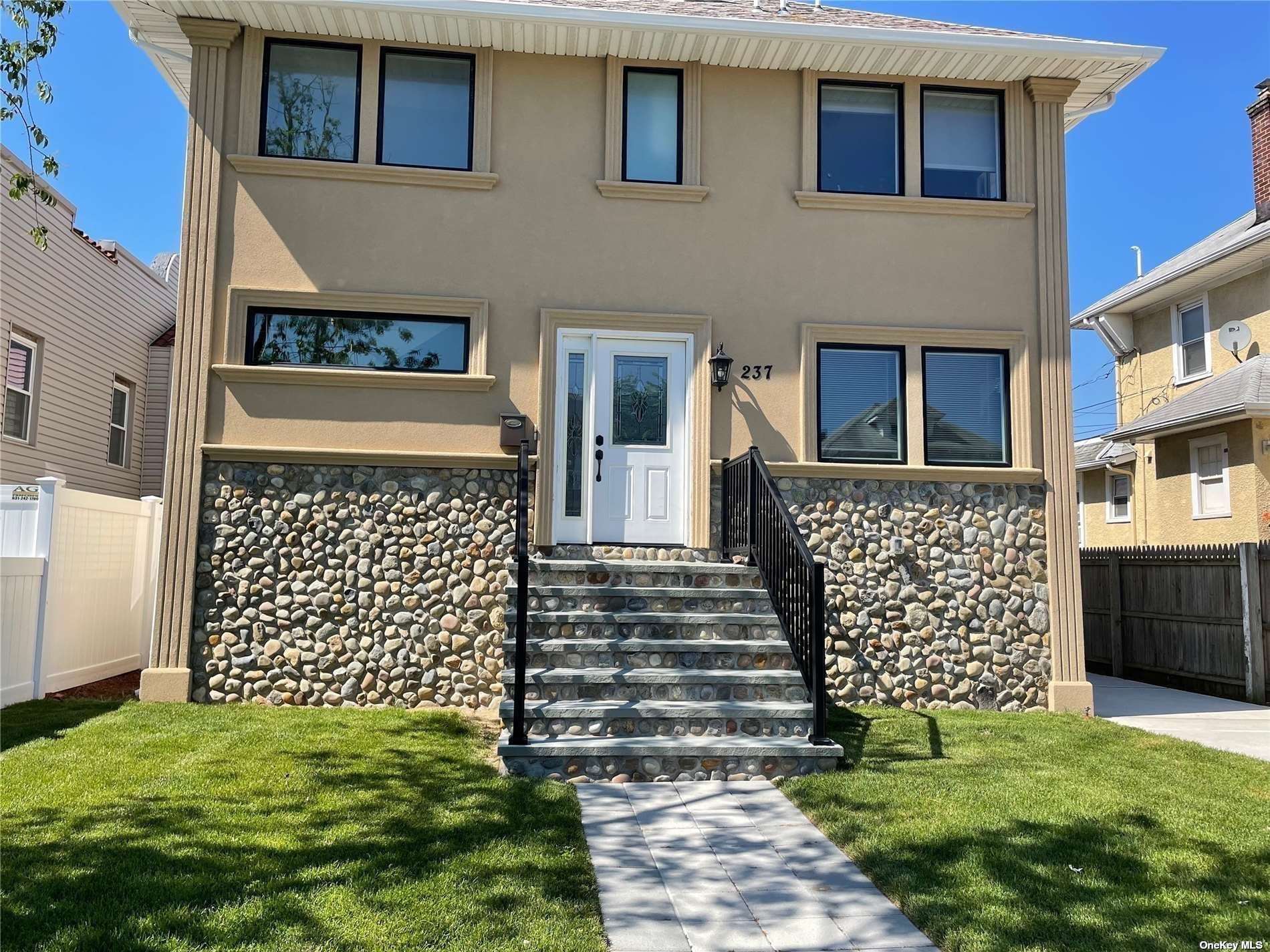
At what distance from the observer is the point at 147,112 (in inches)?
368

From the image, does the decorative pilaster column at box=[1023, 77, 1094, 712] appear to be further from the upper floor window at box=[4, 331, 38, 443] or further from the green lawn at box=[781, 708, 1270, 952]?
the upper floor window at box=[4, 331, 38, 443]

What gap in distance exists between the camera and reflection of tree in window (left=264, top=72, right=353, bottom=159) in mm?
7891

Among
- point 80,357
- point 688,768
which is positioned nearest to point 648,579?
point 688,768

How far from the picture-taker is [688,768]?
5480 mm

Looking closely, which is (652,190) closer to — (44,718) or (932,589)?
(932,589)

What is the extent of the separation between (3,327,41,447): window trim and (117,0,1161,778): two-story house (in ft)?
13.8

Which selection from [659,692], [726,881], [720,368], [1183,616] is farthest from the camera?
[1183,616]

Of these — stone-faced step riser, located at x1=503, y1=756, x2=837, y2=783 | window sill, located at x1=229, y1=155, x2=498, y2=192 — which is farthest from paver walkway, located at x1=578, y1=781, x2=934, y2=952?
window sill, located at x1=229, y1=155, x2=498, y2=192

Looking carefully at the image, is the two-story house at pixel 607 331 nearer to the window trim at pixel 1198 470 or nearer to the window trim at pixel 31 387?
the window trim at pixel 31 387

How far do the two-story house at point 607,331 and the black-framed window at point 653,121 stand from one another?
0.09ft

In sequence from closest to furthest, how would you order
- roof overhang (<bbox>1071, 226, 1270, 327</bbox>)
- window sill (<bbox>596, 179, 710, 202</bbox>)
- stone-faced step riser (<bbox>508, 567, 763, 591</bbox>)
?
stone-faced step riser (<bbox>508, 567, 763, 591</bbox>) < window sill (<bbox>596, 179, 710, 202</bbox>) < roof overhang (<bbox>1071, 226, 1270, 327</bbox>)

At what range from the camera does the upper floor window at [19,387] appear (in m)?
10.4

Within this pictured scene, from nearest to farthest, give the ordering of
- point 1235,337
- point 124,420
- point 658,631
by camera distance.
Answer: point 658,631, point 1235,337, point 124,420

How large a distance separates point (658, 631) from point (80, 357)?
30.9ft
